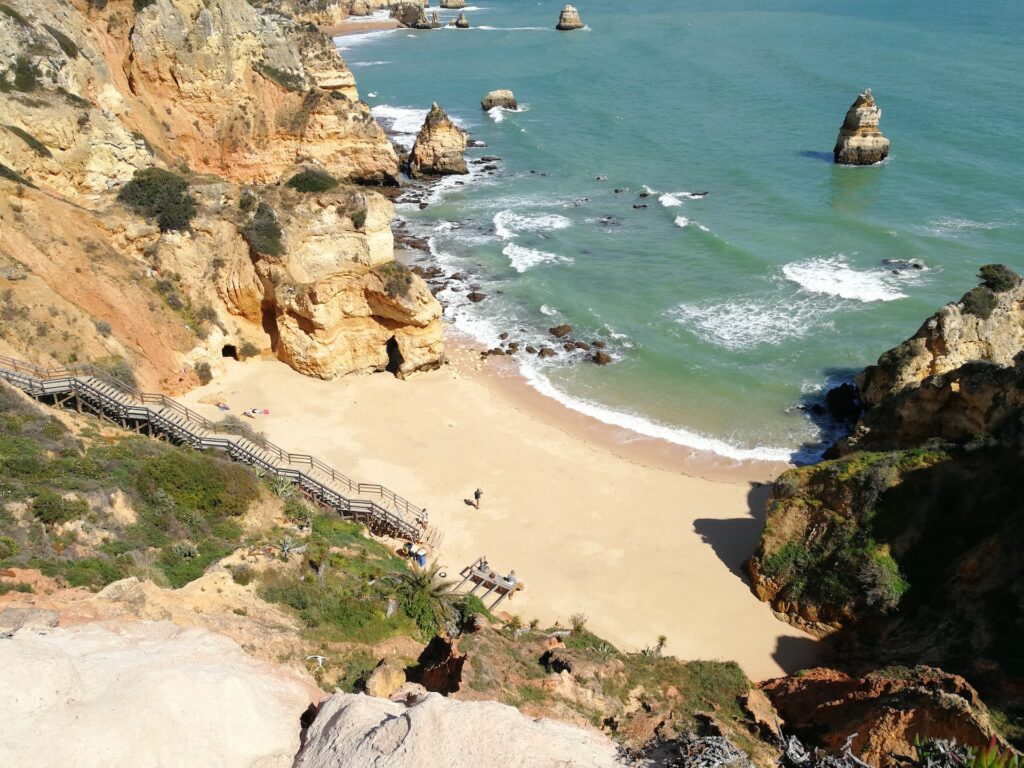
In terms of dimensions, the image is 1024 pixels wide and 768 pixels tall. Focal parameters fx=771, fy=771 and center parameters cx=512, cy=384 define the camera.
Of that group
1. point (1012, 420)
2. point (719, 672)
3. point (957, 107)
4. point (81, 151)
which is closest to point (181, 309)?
point (81, 151)

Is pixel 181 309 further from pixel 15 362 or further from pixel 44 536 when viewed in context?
pixel 44 536

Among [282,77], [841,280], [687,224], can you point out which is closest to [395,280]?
[282,77]

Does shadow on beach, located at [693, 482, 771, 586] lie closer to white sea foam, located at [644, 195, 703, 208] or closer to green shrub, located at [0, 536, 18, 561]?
green shrub, located at [0, 536, 18, 561]

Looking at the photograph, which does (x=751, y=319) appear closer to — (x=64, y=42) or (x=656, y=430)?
(x=656, y=430)

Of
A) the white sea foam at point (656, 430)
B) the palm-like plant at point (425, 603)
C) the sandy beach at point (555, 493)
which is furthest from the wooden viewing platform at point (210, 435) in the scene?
the white sea foam at point (656, 430)

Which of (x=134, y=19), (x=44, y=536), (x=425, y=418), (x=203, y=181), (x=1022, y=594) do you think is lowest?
(x=425, y=418)

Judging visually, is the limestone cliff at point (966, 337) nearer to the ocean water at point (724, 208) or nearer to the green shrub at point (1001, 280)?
the green shrub at point (1001, 280)
